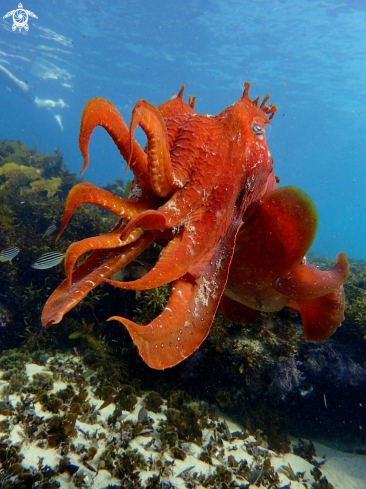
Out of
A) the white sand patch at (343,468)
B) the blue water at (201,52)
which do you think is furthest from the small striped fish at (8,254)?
the blue water at (201,52)

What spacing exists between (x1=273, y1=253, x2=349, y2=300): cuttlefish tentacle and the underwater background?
4.15 feet

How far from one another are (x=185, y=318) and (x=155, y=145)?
38.4 inches

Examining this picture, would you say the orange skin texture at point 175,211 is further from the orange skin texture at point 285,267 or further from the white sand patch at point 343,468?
the white sand patch at point 343,468

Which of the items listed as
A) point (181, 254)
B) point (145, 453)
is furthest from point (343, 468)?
point (181, 254)

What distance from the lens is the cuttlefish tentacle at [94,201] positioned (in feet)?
4.81

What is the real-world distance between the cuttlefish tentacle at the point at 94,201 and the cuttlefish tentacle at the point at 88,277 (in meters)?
0.23

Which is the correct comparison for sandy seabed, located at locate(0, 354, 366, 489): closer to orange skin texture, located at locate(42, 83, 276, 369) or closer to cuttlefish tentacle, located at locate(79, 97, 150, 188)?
orange skin texture, located at locate(42, 83, 276, 369)

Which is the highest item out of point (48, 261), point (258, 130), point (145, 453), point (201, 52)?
point (201, 52)

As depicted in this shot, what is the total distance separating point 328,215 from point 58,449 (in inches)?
8700

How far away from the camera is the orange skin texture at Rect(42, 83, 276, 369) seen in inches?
56.3

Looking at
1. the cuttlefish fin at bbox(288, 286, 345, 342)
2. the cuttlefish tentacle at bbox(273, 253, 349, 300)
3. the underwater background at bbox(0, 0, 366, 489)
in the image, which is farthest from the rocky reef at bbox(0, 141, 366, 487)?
the cuttlefish tentacle at bbox(273, 253, 349, 300)

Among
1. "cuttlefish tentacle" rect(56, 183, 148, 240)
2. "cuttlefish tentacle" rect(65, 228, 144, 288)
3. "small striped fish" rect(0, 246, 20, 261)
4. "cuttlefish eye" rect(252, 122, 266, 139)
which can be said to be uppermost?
"cuttlefish eye" rect(252, 122, 266, 139)

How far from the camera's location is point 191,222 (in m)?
1.67

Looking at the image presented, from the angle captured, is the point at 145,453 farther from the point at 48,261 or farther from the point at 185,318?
the point at 48,261
